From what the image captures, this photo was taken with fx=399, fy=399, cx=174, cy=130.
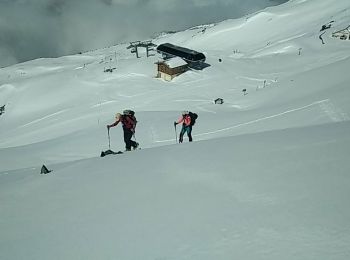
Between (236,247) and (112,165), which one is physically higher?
(112,165)

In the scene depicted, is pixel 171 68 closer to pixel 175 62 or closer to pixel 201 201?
pixel 175 62

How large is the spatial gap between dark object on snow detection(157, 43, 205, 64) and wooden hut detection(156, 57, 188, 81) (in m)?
1.23

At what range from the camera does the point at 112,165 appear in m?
8.32

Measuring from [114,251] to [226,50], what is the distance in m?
71.2

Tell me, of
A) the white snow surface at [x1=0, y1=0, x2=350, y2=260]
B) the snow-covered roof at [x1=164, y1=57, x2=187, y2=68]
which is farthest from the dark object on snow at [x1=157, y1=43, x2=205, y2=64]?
the white snow surface at [x1=0, y1=0, x2=350, y2=260]

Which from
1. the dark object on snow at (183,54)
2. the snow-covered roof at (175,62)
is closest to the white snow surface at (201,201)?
the snow-covered roof at (175,62)

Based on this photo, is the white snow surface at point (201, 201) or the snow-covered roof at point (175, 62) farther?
the snow-covered roof at point (175, 62)

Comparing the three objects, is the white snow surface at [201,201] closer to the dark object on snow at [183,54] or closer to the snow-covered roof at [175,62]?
the snow-covered roof at [175,62]

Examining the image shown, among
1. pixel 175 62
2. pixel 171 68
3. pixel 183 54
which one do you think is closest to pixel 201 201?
pixel 171 68

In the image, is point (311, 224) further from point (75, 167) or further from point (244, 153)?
point (75, 167)

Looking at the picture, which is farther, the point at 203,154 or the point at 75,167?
the point at 75,167

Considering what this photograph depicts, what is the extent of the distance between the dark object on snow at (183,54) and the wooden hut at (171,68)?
123cm

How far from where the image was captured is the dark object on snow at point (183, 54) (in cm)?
5223

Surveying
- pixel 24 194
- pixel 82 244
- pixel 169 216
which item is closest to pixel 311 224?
pixel 169 216
